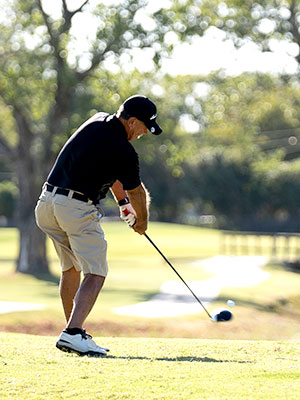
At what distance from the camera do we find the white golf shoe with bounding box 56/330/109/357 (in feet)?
19.9

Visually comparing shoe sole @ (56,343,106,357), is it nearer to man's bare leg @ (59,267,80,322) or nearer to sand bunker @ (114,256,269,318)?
man's bare leg @ (59,267,80,322)

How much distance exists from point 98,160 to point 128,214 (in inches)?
22.8

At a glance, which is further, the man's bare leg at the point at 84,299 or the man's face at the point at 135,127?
the man's face at the point at 135,127

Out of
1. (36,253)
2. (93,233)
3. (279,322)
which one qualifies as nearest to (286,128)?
(36,253)

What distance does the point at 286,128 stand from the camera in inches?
2734

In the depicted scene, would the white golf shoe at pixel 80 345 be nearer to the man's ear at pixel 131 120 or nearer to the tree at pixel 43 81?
the man's ear at pixel 131 120

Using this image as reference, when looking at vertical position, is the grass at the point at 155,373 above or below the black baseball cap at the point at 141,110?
below

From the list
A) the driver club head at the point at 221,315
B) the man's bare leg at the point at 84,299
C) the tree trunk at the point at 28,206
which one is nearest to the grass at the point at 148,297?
the tree trunk at the point at 28,206

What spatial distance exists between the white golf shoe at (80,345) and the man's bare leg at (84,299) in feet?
0.27

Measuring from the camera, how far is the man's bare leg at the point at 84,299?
612 centimetres

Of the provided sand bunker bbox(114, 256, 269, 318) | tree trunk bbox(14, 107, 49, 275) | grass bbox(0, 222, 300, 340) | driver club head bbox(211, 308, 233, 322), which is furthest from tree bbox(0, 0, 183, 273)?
driver club head bbox(211, 308, 233, 322)

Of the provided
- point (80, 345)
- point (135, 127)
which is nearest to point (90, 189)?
point (135, 127)

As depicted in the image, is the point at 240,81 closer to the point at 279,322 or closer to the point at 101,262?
the point at 279,322

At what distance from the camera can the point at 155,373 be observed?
5285 mm
